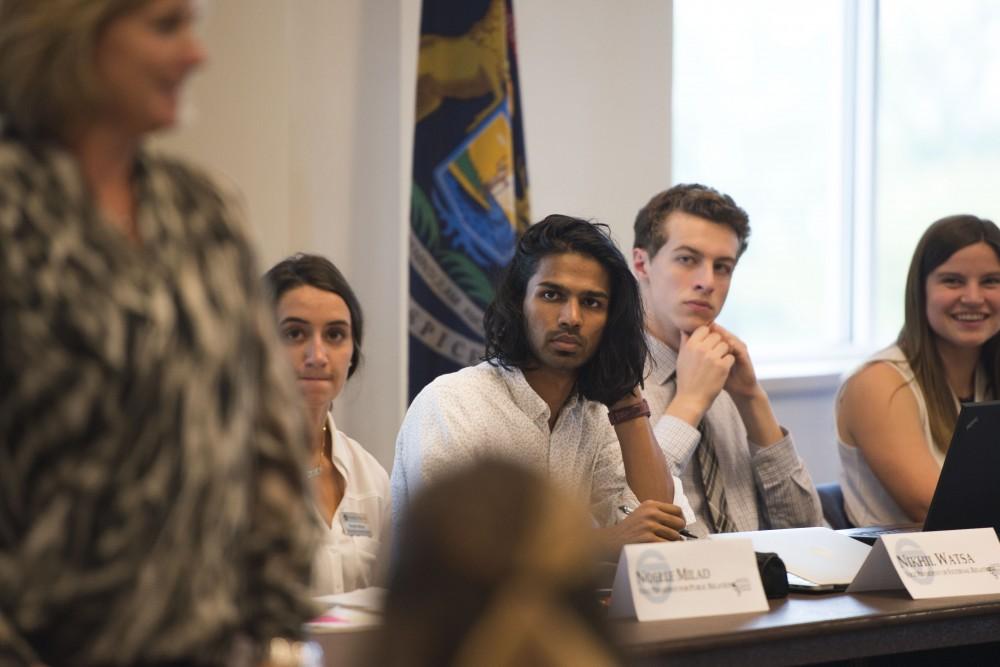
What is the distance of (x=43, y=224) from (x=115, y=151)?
9 centimetres

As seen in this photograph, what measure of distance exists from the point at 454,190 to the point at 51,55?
2.99m

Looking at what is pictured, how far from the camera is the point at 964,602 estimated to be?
208cm

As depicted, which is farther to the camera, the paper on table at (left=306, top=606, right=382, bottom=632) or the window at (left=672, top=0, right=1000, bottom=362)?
the window at (left=672, top=0, right=1000, bottom=362)

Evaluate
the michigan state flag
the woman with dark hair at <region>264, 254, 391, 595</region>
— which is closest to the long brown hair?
the michigan state flag

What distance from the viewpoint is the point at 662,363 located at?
10.5ft

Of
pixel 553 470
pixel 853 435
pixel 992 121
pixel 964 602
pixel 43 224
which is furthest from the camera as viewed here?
pixel 992 121

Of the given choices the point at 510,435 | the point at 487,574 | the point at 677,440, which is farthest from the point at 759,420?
the point at 487,574

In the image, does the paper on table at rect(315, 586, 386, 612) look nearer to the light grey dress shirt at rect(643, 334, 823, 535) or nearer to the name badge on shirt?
the name badge on shirt

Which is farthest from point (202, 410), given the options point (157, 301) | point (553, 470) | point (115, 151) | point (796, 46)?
point (796, 46)

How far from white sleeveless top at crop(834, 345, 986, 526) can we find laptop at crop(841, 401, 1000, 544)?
2.31ft

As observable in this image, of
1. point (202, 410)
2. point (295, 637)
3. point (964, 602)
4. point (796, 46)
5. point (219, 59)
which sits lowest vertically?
point (964, 602)

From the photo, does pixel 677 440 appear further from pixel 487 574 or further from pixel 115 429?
pixel 487 574

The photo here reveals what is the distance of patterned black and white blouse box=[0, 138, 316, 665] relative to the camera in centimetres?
91

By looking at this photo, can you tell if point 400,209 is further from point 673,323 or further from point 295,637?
point 295,637
